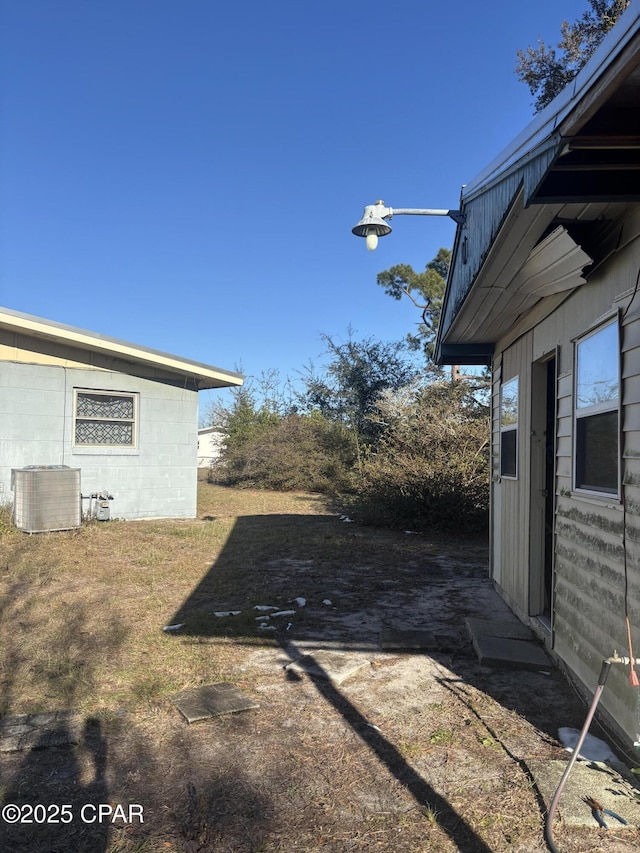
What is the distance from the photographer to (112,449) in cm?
1070

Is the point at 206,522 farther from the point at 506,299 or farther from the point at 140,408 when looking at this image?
the point at 506,299

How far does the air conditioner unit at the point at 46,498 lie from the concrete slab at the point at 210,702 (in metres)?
6.22

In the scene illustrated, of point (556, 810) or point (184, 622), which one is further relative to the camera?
point (184, 622)

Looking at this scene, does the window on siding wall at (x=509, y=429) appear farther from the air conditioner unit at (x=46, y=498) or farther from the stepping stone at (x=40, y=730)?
the air conditioner unit at (x=46, y=498)

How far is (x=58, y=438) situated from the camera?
10.1 metres

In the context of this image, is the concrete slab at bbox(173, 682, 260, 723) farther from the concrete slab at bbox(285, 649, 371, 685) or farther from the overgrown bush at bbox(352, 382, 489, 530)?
the overgrown bush at bbox(352, 382, 489, 530)

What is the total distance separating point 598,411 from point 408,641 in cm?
231

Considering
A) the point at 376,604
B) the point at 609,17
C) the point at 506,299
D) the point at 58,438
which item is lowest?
the point at 376,604

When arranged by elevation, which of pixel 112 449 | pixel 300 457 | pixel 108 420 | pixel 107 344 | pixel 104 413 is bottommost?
pixel 300 457

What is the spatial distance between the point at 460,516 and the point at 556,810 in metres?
8.62

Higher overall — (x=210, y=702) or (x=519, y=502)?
(x=519, y=502)

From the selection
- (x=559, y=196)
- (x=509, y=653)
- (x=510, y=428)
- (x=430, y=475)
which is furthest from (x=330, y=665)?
(x=430, y=475)

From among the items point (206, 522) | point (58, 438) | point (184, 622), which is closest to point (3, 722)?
point (184, 622)

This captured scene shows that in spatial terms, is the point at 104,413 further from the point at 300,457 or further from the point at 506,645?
the point at 300,457
